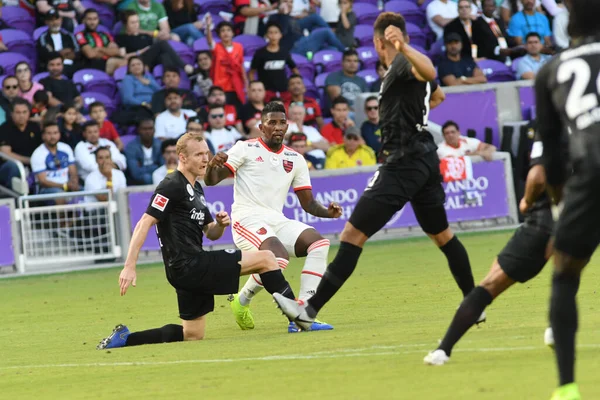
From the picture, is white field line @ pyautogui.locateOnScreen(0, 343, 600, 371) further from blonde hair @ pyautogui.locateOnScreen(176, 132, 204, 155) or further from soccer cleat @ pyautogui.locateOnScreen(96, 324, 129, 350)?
blonde hair @ pyautogui.locateOnScreen(176, 132, 204, 155)

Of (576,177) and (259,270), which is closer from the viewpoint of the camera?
(576,177)

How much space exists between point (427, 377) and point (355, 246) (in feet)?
7.87

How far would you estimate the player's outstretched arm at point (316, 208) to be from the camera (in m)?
10.4

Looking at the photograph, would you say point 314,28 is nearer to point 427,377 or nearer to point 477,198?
point 477,198

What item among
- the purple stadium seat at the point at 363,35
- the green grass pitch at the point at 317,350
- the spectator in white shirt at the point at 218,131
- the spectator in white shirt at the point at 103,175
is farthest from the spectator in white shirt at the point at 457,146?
the green grass pitch at the point at 317,350

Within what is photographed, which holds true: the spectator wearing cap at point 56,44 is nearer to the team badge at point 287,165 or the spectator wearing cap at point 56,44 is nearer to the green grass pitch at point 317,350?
the green grass pitch at point 317,350

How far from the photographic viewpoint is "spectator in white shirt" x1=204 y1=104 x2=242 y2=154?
2075cm

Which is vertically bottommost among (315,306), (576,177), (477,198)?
(477,198)

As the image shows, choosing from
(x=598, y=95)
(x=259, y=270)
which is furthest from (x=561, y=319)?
(x=259, y=270)

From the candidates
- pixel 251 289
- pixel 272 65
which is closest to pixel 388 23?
pixel 251 289

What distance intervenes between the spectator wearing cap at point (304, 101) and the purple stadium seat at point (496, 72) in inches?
166

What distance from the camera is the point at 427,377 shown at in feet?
21.8

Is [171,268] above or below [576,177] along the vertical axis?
below

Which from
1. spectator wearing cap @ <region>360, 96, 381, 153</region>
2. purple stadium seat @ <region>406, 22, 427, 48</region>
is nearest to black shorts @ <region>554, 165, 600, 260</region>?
spectator wearing cap @ <region>360, 96, 381, 153</region>
